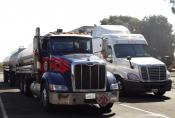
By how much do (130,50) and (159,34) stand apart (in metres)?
58.6

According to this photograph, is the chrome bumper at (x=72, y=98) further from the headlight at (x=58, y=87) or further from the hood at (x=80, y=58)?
the hood at (x=80, y=58)

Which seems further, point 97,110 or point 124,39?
point 124,39

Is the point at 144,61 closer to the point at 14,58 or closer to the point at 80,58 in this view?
the point at 80,58

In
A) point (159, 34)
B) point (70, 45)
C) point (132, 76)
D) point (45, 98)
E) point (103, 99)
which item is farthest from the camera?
point (159, 34)

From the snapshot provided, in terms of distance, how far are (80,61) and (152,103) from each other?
15.3 ft

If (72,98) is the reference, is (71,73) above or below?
above

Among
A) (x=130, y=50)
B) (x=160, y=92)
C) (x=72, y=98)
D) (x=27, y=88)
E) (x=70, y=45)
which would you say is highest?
(x=70, y=45)

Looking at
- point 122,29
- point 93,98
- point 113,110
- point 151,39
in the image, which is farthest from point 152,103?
point 151,39

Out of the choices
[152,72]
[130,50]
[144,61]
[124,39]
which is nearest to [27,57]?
[124,39]

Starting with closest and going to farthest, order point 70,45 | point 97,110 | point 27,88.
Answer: point 97,110, point 70,45, point 27,88

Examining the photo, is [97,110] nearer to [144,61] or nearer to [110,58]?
[144,61]

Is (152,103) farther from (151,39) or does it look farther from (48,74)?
(151,39)

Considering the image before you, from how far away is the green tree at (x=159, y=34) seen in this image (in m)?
77.0

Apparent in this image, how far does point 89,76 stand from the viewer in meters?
15.3
